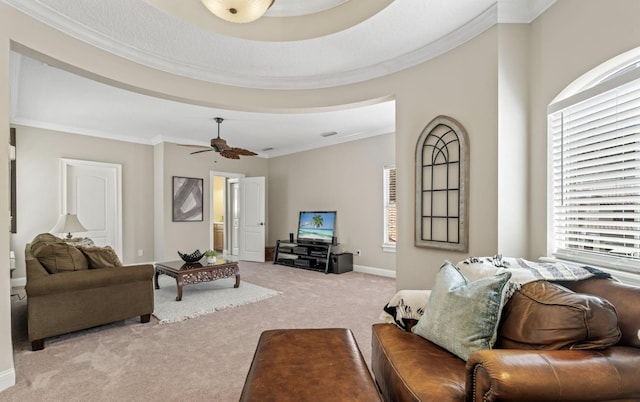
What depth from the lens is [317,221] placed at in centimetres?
651

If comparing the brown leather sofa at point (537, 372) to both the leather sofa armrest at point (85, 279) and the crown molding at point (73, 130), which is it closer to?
the leather sofa armrest at point (85, 279)

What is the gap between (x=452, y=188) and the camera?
264 centimetres

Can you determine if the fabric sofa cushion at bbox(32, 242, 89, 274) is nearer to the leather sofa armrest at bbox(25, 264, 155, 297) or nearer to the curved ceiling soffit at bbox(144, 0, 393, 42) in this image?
the leather sofa armrest at bbox(25, 264, 155, 297)

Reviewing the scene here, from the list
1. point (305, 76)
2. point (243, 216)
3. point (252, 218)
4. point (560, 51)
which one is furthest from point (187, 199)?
point (560, 51)

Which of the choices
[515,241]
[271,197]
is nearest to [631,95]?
[515,241]

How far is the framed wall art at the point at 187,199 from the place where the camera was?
6438 mm

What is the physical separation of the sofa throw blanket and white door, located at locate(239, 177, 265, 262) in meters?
5.69

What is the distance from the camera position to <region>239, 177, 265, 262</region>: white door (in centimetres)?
719

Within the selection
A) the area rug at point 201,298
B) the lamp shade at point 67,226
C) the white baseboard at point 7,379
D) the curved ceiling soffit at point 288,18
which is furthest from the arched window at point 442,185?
the lamp shade at point 67,226

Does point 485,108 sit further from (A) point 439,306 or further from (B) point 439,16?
(A) point 439,306

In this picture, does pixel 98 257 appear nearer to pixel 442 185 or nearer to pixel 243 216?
pixel 442 185

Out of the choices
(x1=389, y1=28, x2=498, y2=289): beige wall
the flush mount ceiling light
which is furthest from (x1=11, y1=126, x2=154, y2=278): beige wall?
(x1=389, y1=28, x2=498, y2=289): beige wall

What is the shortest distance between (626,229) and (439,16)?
5.96ft

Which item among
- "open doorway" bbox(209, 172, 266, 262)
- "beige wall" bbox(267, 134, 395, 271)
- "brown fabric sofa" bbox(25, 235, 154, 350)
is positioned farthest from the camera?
"open doorway" bbox(209, 172, 266, 262)
